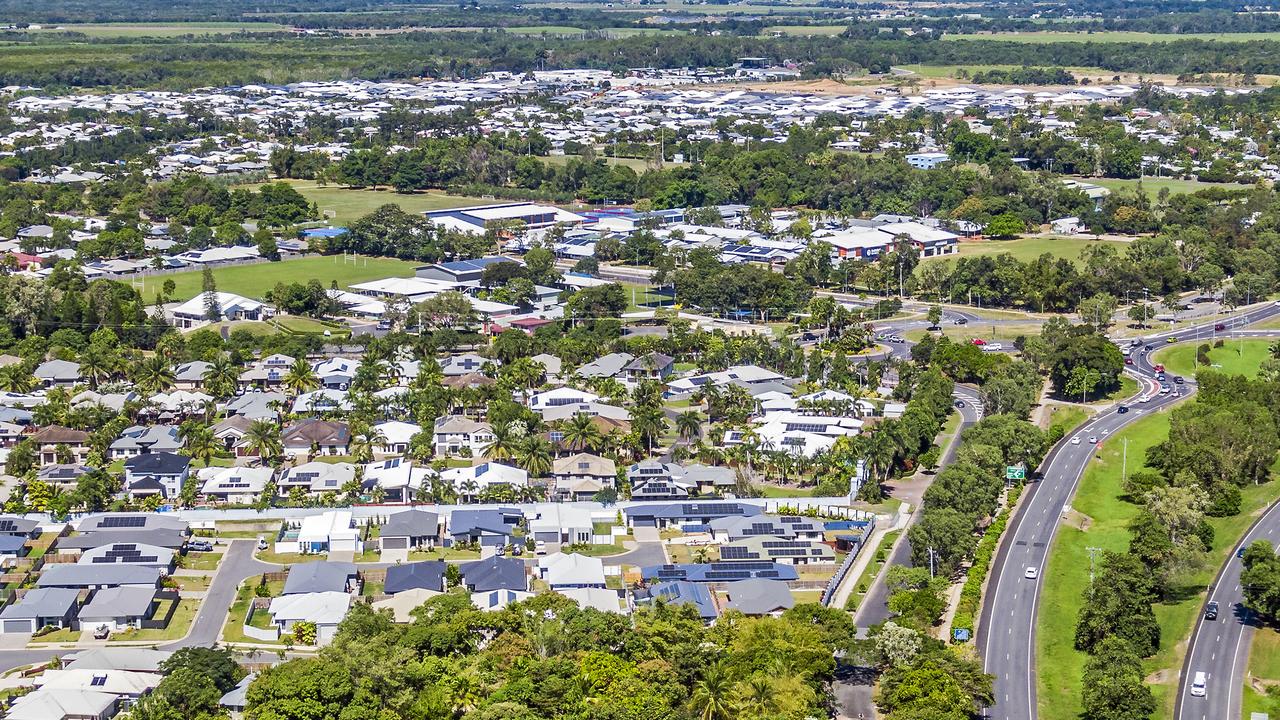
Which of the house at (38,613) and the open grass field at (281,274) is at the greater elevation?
the house at (38,613)

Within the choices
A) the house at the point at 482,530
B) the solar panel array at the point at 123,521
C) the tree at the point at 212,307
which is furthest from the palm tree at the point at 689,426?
the tree at the point at 212,307

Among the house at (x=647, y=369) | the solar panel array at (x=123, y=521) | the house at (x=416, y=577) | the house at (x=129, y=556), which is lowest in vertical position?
the house at (x=647, y=369)

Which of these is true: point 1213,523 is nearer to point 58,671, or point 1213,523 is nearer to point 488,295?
point 58,671

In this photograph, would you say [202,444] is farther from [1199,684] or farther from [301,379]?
[1199,684]

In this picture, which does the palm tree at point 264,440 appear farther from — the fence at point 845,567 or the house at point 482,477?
the fence at point 845,567

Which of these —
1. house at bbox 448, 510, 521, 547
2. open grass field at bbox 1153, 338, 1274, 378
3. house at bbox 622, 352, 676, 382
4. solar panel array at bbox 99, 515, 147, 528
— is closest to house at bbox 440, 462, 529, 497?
house at bbox 448, 510, 521, 547

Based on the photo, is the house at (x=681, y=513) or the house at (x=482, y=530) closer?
the house at (x=482, y=530)
